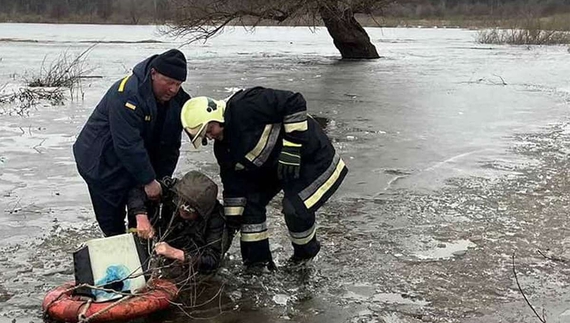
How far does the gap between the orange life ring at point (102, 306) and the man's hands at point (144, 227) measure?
380mm

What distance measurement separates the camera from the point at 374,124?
11.8 metres

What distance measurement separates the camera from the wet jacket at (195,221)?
463 cm

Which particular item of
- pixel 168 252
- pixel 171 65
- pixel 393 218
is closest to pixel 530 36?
pixel 393 218

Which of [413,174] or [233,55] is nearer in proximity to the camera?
[413,174]

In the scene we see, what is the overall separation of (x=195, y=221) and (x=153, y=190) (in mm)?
339

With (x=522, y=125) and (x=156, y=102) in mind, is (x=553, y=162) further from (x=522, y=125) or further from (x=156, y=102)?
(x=156, y=102)

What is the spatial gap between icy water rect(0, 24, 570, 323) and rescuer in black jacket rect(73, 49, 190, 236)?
0.66 metres

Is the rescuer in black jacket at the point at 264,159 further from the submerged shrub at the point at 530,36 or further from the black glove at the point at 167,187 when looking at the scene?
the submerged shrub at the point at 530,36

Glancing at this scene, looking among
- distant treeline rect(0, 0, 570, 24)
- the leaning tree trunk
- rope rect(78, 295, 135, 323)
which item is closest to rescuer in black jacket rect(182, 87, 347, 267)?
rope rect(78, 295, 135, 323)

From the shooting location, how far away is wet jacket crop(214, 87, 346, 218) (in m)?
4.63

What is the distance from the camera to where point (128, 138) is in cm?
453

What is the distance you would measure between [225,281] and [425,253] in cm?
156

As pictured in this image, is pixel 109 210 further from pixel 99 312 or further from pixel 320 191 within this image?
pixel 320 191

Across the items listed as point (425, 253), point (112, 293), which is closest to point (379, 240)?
point (425, 253)
